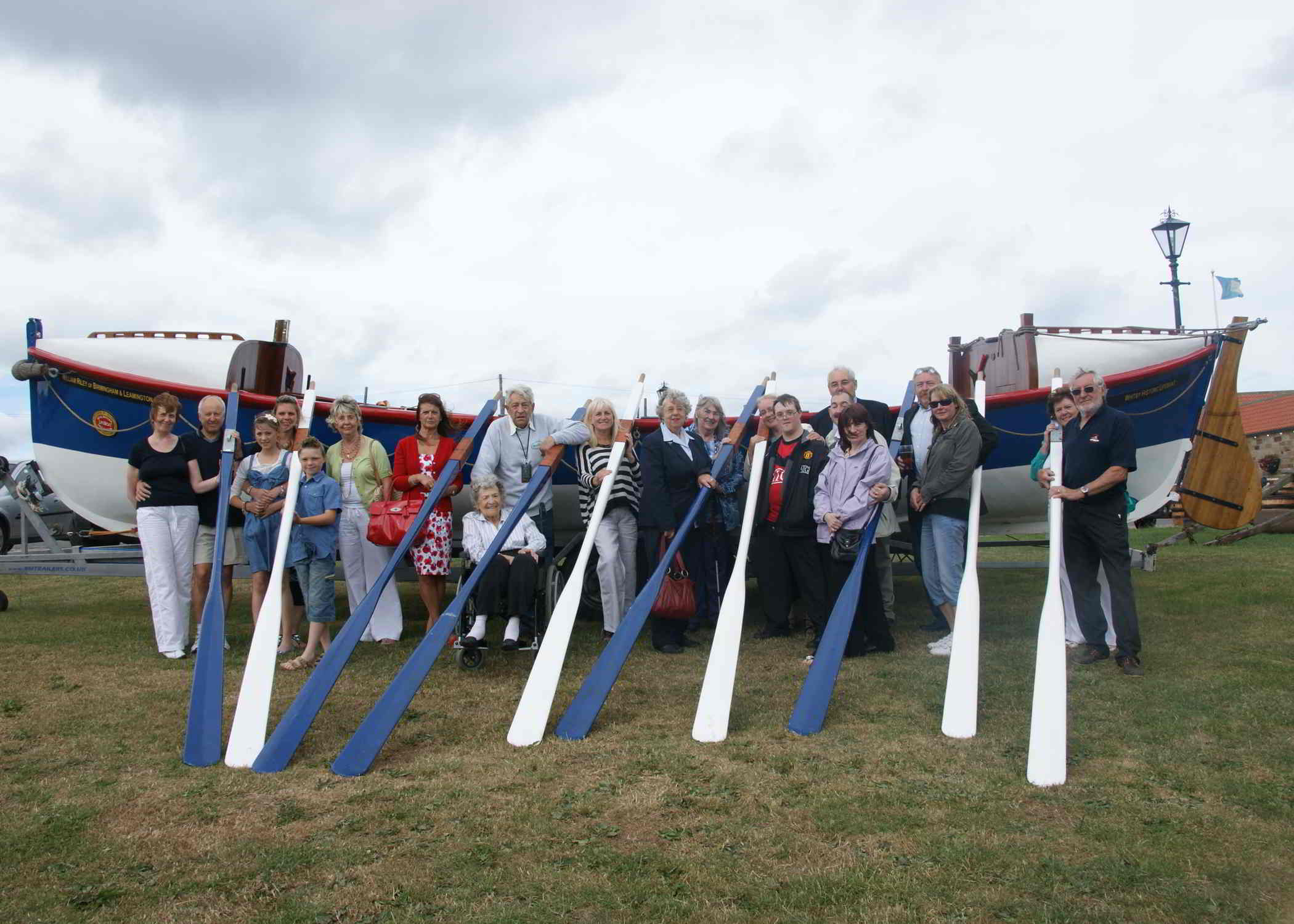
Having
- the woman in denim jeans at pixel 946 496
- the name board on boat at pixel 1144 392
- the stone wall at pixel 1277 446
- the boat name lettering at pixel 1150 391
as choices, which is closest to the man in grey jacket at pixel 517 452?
the woman in denim jeans at pixel 946 496

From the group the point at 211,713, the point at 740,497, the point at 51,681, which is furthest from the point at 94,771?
the point at 740,497

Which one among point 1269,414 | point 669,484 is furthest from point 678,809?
point 1269,414

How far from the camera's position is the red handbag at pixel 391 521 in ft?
14.8

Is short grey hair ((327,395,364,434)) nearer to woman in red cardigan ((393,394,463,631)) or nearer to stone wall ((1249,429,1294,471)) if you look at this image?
woman in red cardigan ((393,394,463,631))

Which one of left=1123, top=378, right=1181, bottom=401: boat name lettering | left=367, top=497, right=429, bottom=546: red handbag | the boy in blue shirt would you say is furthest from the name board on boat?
the boy in blue shirt

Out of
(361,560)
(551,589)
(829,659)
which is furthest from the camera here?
(551,589)

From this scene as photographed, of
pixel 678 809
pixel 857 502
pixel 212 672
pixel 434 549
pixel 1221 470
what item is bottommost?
pixel 678 809

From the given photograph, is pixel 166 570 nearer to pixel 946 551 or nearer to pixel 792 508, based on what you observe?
pixel 792 508

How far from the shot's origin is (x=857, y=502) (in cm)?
422

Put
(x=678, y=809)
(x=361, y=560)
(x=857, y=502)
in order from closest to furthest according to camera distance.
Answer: (x=678, y=809) < (x=857, y=502) < (x=361, y=560)

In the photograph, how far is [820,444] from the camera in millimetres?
4520

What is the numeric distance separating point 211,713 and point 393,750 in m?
0.67

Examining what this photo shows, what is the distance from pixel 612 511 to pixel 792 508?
926 mm

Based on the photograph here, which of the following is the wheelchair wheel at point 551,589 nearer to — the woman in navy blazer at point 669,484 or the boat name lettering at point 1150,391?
the woman in navy blazer at point 669,484
